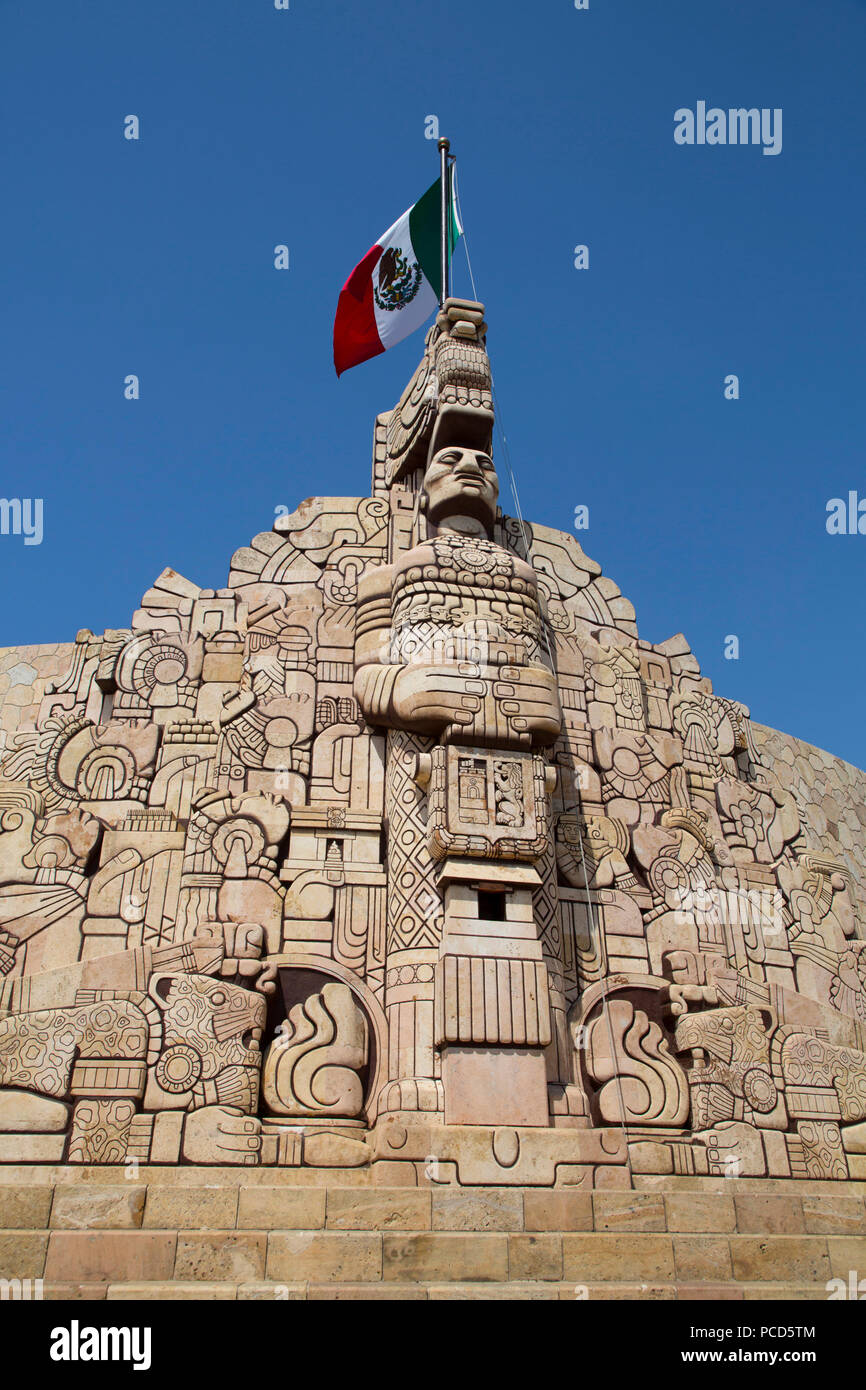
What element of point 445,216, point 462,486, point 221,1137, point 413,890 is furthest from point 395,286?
point 221,1137

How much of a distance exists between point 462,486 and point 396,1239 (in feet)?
20.3

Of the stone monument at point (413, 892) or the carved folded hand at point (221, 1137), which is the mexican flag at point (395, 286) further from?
the carved folded hand at point (221, 1137)

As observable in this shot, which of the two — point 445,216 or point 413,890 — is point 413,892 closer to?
point 413,890

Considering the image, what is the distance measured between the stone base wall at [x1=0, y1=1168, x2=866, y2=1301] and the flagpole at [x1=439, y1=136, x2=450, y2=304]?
27.9ft

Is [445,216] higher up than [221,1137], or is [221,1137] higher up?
[445,216]

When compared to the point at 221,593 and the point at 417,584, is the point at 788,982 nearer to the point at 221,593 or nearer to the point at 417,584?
the point at 417,584

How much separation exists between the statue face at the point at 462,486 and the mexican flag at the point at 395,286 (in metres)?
2.56

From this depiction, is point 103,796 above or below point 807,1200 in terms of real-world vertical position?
above

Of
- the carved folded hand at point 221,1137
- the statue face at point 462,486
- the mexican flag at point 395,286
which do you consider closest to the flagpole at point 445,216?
the mexican flag at point 395,286

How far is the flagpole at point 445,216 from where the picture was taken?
36.6ft

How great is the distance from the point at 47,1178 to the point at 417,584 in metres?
5.14

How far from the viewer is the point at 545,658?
9.58 m

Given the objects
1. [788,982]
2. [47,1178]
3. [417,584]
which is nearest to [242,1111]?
[47,1178]

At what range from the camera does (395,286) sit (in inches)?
455
